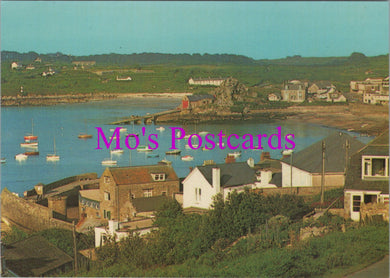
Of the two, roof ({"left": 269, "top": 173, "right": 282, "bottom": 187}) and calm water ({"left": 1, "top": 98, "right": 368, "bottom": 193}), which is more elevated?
calm water ({"left": 1, "top": 98, "right": 368, "bottom": 193})

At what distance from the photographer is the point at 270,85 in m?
20.6

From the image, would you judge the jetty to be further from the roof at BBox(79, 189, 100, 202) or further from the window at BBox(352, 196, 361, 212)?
the window at BBox(352, 196, 361, 212)

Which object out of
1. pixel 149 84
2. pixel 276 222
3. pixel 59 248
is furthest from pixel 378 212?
pixel 149 84

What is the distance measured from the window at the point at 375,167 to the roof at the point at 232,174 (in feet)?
5.16

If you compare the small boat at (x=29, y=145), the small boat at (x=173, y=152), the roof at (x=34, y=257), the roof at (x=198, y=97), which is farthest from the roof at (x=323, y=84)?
the roof at (x=34, y=257)

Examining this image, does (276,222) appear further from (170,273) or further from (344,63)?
(344,63)

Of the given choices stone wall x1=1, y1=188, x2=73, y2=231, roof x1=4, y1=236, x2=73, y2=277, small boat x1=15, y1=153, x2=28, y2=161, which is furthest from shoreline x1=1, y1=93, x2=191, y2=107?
roof x1=4, y1=236, x2=73, y2=277

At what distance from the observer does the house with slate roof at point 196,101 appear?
20.1 meters

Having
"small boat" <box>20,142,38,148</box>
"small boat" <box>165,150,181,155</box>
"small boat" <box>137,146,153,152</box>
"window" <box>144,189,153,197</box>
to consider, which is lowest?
"window" <box>144,189,153,197</box>

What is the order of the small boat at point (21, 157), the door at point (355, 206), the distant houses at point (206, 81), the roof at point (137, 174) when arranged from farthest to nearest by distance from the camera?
the distant houses at point (206, 81) < the small boat at point (21, 157) < the roof at point (137, 174) < the door at point (355, 206)

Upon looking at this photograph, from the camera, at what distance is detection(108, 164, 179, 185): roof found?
6539 millimetres

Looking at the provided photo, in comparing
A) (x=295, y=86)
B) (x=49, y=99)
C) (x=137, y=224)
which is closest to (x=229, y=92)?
(x=295, y=86)

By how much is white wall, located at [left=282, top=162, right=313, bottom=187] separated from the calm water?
4423 millimetres

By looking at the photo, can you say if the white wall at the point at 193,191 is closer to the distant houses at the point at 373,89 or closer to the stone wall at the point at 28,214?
the stone wall at the point at 28,214
